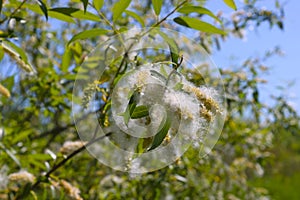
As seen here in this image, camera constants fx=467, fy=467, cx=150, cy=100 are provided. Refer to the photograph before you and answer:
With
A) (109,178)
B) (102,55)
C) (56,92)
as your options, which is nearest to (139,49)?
(102,55)

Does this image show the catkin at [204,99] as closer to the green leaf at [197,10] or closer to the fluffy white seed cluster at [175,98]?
the fluffy white seed cluster at [175,98]

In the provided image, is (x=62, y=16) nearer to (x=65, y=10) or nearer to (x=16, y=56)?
(x=65, y=10)

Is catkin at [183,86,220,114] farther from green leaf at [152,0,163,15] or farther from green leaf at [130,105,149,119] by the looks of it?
green leaf at [152,0,163,15]

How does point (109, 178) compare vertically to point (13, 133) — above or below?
below

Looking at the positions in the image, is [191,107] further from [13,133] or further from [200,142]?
[13,133]

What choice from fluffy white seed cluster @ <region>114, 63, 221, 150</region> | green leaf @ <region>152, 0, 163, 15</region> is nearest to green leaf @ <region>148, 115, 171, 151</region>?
fluffy white seed cluster @ <region>114, 63, 221, 150</region>

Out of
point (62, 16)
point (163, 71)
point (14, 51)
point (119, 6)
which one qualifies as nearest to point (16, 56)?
point (14, 51)
